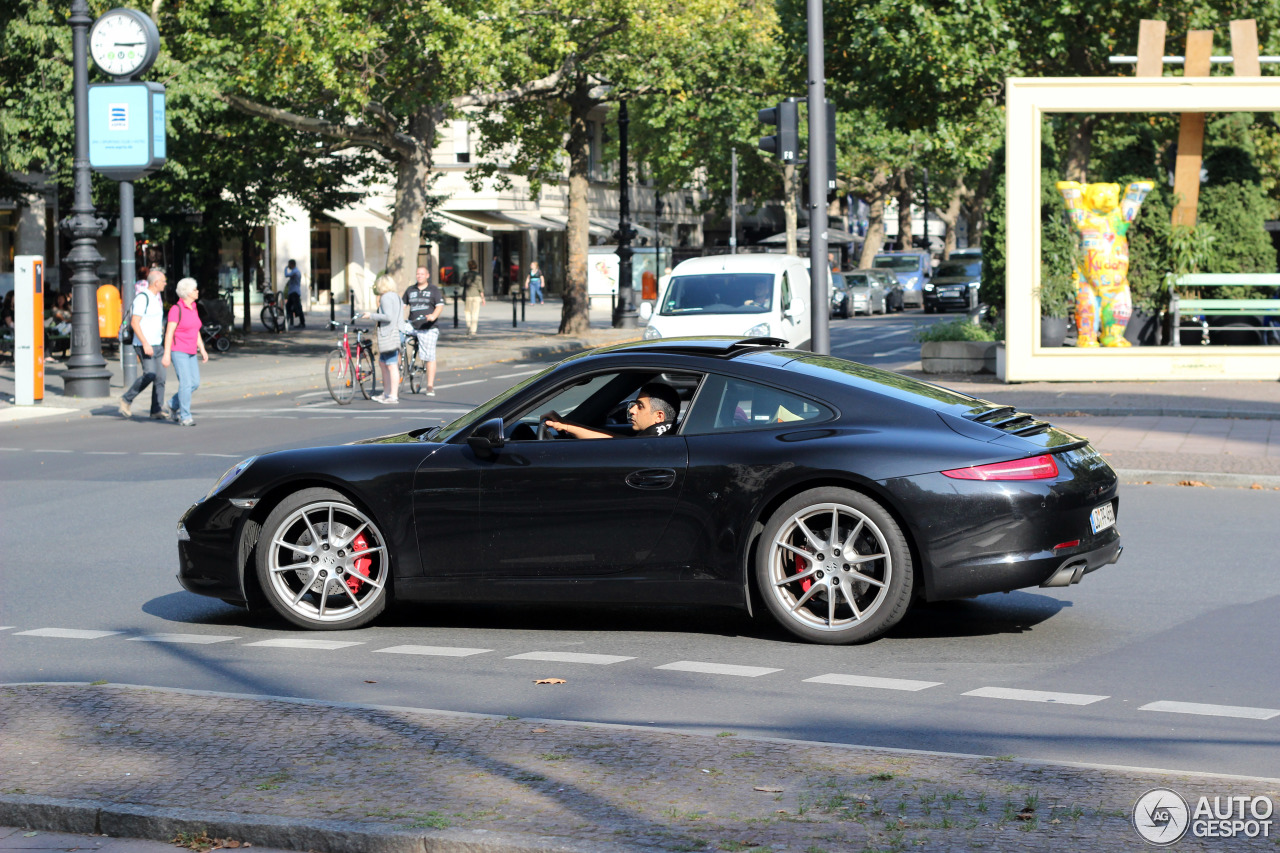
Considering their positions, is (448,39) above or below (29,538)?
above

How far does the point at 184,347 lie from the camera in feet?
59.7

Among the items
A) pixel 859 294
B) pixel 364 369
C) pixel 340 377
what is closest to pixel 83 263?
pixel 340 377

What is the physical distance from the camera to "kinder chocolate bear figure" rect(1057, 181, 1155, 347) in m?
21.6

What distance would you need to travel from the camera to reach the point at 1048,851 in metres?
3.99

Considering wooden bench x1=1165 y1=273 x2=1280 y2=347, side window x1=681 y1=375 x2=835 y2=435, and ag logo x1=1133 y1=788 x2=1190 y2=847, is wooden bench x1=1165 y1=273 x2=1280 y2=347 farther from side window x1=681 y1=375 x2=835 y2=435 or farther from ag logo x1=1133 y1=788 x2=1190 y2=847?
ag logo x1=1133 y1=788 x2=1190 y2=847

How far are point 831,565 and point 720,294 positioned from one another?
55.1 ft

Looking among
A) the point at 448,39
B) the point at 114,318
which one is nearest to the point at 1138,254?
the point at 448,39

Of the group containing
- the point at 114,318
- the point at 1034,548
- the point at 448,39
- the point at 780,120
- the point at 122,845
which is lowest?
the point at 122,845

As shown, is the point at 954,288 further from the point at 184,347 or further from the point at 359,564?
the point at 359,564

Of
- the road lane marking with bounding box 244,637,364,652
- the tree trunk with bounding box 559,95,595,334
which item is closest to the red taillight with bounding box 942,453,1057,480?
the road lane marking with bounding box 244,637,364,652

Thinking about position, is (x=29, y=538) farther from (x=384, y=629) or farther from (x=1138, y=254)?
(x=1138, y=254)

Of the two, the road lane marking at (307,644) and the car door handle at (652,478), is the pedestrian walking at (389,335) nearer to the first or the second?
the road lane marking at (307,644)

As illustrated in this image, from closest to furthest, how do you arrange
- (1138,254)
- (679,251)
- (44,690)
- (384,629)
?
(44,690)
(384,629)
(1138,254)
(679,251)

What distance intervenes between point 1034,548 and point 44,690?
13.2 feet
